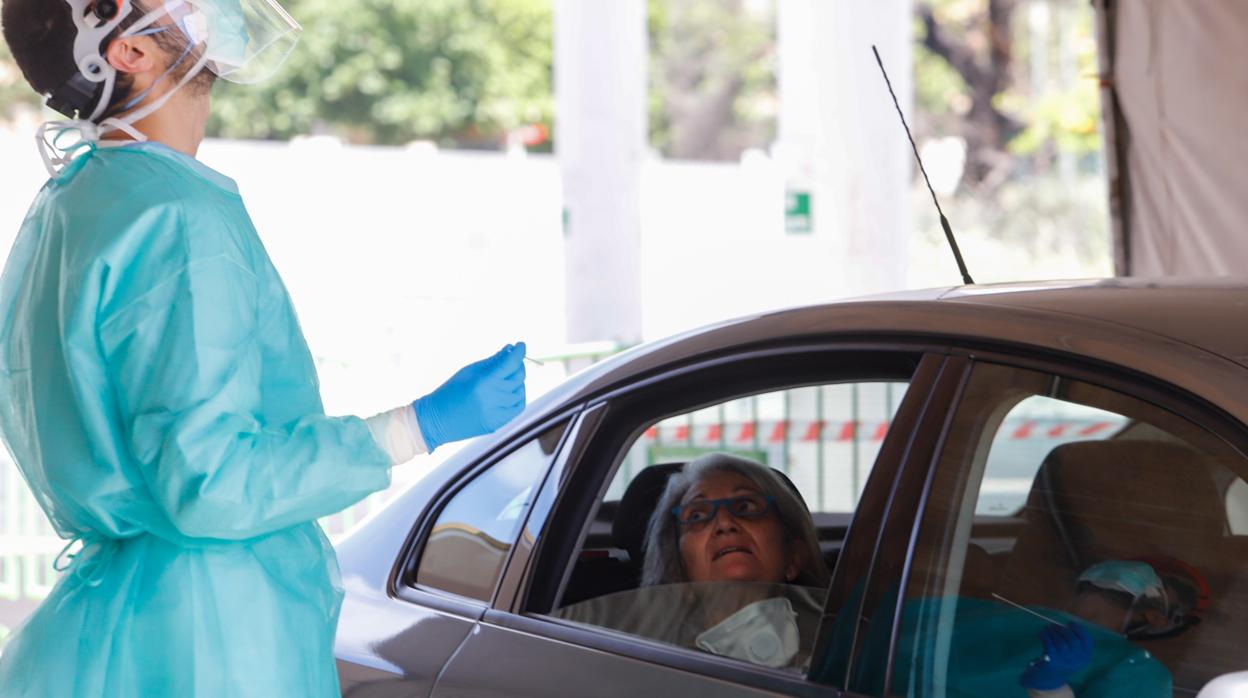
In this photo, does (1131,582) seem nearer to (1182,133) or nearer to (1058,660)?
Answer: (1058,660)

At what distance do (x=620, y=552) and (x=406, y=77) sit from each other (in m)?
31.0

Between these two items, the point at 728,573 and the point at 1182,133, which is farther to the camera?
the point at 1182,133

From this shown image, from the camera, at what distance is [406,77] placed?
3275 centimetres

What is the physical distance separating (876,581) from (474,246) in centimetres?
1897

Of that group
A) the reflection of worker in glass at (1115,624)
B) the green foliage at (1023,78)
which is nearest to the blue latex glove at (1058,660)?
the reflection of worker in glass at (1115,624)

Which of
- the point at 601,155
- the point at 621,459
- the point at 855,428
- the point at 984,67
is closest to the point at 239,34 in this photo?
the point at 621,459

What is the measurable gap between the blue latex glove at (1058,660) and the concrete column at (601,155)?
6.71 metres

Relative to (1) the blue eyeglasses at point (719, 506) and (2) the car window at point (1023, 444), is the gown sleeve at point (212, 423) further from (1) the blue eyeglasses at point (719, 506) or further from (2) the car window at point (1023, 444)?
(2) the car window at point (1023, 444)

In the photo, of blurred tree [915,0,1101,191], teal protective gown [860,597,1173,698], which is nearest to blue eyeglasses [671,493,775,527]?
teal protective gown [860,597,1173,698]

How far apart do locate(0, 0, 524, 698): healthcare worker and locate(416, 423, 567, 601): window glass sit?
0.46m

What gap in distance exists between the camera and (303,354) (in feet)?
7.45

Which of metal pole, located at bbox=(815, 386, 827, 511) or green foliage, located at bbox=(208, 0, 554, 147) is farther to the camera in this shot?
green foliage, located at bbox=(208, 0, 554, 147)

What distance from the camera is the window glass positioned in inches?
108

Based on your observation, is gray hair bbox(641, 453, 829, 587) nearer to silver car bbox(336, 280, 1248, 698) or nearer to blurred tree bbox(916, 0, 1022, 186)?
silver car bbox(336, 280, 1248, 698)
